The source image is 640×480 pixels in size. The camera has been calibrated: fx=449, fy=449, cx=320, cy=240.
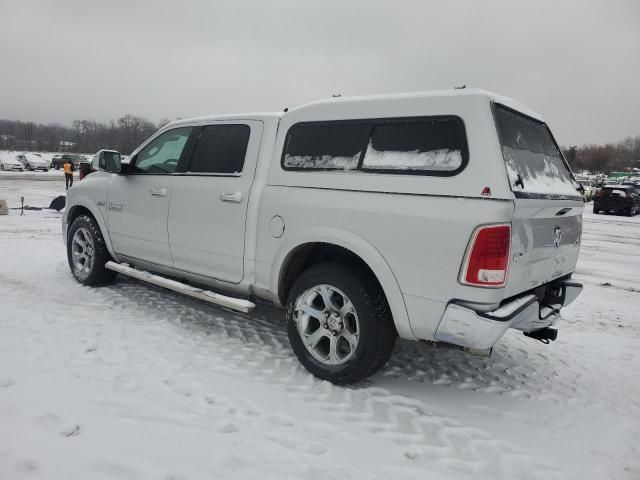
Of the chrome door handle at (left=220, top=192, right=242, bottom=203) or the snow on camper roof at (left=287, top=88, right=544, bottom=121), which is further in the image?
the chrome door handle at (left=220, top=192, right=242, bottom=203)

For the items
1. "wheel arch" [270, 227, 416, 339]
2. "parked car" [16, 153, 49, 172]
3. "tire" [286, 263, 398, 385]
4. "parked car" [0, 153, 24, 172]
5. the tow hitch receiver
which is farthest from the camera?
"parked car" [16, 153, 49, 172]

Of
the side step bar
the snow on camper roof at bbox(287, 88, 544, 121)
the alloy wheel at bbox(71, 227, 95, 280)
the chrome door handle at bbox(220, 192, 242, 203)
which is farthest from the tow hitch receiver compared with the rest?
the alloy wheel at bbox(71, 227, 95, 280)

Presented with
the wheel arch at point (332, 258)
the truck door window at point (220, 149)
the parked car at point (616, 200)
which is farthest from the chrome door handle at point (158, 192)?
the parked car at point (616, 200)

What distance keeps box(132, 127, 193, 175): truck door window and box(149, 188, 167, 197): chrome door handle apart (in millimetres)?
173

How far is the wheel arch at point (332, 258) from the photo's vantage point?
2941 mm

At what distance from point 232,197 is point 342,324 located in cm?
143

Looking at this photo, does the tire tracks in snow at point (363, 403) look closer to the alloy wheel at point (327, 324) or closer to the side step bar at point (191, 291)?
the alloy wheel at point (327, 324)

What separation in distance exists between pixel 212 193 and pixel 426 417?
2.48m

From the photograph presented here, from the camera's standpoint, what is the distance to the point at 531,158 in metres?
3.20

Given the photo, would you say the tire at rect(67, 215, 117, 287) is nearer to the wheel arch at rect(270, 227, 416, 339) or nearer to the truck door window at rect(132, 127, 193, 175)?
the truck door window at rect(132, 127, 193, 175)

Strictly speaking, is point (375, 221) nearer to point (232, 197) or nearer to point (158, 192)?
point (232, 197)

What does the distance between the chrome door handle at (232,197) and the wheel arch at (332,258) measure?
1.99ft

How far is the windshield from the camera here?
2.80 m

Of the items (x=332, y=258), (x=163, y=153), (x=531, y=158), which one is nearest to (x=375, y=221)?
(x=332, y=258)
